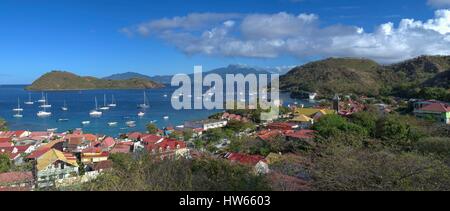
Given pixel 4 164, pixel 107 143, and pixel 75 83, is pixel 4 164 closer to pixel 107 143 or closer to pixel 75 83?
pixel 107 143

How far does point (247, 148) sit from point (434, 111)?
12062mm

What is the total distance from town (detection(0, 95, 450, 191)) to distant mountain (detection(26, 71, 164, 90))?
75152 millimetres

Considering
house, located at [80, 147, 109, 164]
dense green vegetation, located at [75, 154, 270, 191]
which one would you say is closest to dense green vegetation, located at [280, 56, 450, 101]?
house, located at [80, 147, 109, 164]

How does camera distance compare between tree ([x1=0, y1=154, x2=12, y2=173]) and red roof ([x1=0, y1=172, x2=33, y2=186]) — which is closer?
red roof ([x1=0, y1=172, x2=33, y2=186])

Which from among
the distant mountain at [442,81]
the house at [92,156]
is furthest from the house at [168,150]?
the distant mountain at [442,81]

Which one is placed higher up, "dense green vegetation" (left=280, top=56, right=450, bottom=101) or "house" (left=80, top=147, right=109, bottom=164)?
"dense green vegetation" (left=280, top=56, right=450, bottom=101)

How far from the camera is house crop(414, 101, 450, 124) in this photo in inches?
755

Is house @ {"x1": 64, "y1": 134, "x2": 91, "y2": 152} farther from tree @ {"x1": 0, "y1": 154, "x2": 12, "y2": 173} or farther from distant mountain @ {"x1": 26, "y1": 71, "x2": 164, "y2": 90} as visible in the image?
distant mountain @ {"x1": 26, "y1": 71, "x2": 164, "y2": 90}

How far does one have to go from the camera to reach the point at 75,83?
96.6 m

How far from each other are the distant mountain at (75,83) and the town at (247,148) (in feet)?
247

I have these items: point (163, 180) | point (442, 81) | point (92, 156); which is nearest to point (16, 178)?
point (163, 180)
